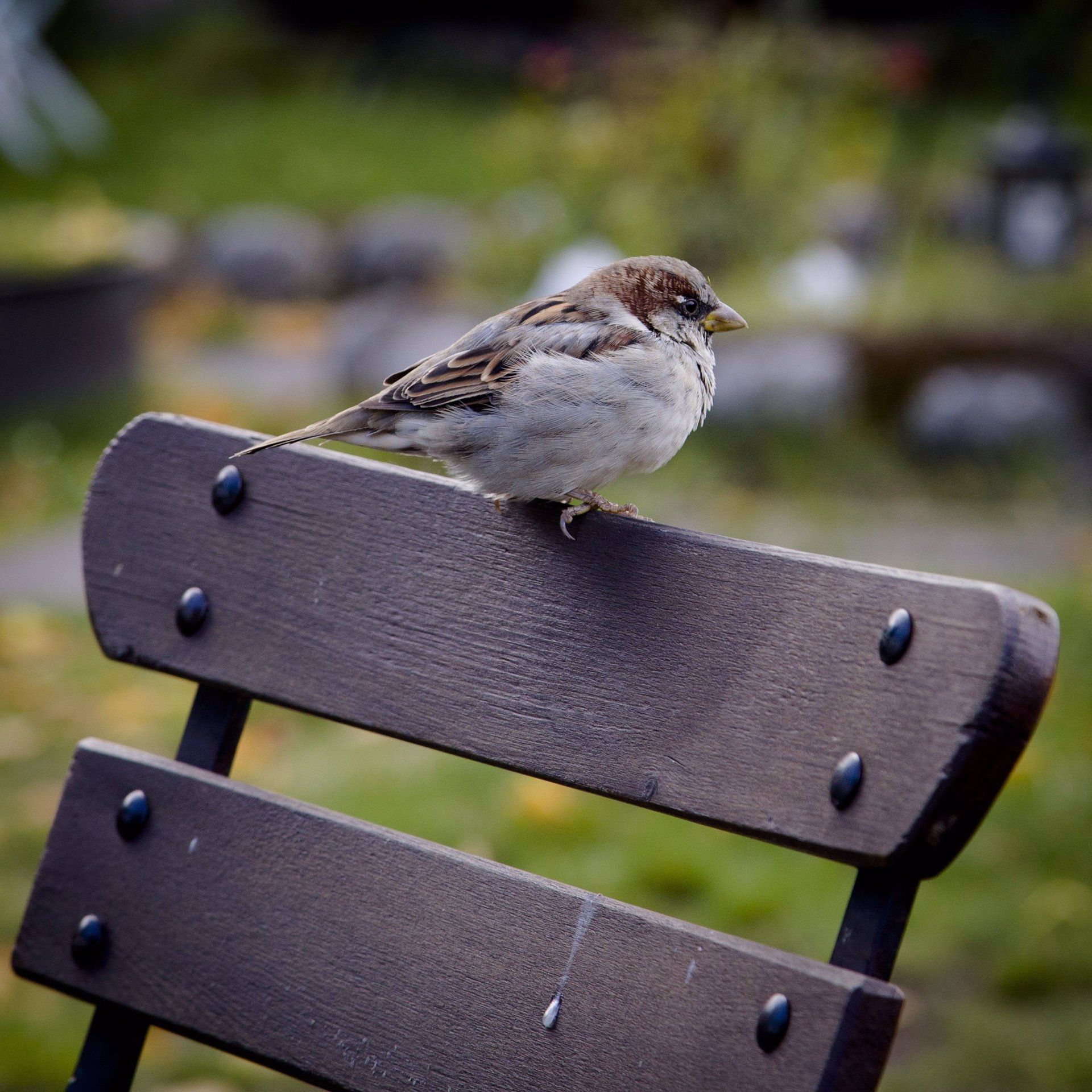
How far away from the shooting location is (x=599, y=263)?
24.4 feet

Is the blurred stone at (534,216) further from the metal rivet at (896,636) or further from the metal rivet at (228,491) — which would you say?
the metal rivet at (896,636)

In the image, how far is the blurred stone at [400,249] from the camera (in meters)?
11.4

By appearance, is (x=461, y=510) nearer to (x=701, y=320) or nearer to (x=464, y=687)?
(x=464, y=687)

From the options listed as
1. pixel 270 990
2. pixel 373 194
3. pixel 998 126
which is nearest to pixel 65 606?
pixel 270 990

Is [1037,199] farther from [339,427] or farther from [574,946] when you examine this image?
[574,946]

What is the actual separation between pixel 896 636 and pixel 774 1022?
14.0 inches

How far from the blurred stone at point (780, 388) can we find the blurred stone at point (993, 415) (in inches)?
16.1

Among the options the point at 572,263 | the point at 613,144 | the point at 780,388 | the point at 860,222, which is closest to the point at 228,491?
the point at 780,388

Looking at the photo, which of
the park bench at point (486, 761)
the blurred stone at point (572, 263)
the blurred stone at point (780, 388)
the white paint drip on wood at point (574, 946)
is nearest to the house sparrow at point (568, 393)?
the park bench at point (486, 761)

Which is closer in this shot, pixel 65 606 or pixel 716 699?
pixel 716 699

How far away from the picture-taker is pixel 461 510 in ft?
5.18

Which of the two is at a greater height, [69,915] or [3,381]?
[3,381]

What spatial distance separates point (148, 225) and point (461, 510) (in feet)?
35.2

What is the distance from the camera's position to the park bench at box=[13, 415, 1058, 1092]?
3.97 feet
